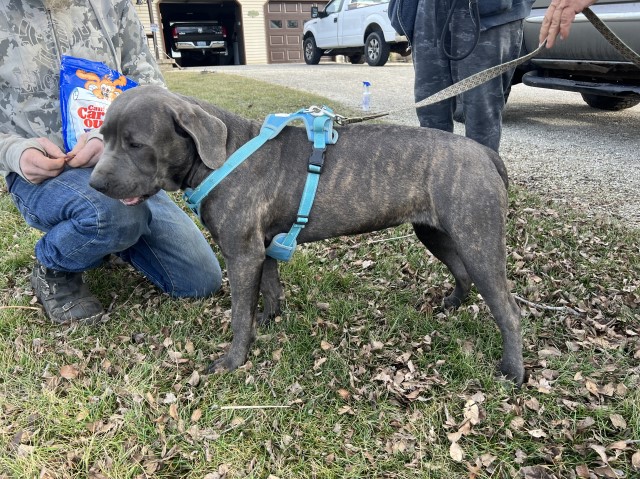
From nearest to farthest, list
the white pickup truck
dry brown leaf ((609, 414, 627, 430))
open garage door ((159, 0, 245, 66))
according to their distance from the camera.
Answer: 1. dry brown leaf ((609, 414, 627, 430))
2. the white pickup truck
3. open garage door ((159, 0, 245, 66))

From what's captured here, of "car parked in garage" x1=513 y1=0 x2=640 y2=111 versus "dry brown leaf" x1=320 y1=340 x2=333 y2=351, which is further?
"car parked in garage" x1=513 y1=0 x2=640 y2=111

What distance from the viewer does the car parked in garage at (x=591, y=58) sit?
6348 millimetres

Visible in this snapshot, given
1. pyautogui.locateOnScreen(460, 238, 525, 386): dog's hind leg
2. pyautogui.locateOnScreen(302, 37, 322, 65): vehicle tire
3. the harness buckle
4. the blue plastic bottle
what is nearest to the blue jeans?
the harness buckle

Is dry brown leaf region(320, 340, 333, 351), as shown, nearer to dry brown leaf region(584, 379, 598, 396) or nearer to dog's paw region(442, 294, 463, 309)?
dog's paw region(442, 294, 463, 309)

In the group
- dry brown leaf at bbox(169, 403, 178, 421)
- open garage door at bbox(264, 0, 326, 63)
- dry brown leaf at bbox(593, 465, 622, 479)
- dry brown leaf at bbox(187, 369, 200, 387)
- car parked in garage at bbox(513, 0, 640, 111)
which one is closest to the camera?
dry brown leaf at bbox(593, 465, 622, 479)

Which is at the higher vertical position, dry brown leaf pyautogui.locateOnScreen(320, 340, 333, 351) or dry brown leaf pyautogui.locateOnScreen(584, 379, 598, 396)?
dry brown leaf pyautogui.locateOnScreen(584, 379, 598, 396)

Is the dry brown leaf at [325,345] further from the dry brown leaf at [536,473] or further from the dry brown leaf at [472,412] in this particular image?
the dry brown leaf at [536,473]

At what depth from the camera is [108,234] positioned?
3.40 meters

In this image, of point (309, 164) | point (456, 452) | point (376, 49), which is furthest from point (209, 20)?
point (456, 452)

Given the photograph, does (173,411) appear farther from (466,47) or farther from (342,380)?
(466,47)

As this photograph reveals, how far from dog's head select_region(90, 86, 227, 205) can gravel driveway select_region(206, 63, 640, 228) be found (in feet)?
4.07

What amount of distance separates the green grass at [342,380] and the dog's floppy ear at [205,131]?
1276mm

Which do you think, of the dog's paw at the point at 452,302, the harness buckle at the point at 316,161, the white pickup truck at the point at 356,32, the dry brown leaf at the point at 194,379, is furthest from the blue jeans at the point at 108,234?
the white pickup truck at the point at 356,32

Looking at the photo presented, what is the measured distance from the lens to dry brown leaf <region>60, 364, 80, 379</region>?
3131mm
